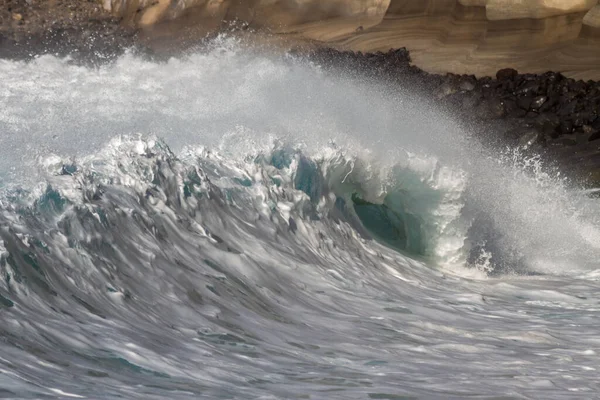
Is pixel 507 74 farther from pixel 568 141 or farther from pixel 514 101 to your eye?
pixel 568 141

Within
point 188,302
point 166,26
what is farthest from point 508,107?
point 188,302

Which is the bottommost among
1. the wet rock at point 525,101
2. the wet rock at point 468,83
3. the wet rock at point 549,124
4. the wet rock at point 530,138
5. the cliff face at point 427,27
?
the wet rock at point 530,138

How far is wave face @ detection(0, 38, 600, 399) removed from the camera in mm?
3783

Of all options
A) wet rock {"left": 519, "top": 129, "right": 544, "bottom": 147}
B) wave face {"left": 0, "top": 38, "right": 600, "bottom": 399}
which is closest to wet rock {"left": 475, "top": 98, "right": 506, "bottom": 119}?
wet rock {"left": 519, "top": 129, "right": 544, "bottom": 147}

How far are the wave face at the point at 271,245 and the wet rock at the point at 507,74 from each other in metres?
4.67

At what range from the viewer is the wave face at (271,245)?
3.78 m

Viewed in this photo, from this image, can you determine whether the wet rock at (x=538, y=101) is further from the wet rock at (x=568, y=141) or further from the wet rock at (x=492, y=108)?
the wet rock at (x=568, y=141)

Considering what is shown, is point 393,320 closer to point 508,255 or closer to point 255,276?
point 255,276

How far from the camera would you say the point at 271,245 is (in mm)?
6234

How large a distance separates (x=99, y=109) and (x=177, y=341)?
372cm

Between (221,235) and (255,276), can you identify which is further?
(221,235)

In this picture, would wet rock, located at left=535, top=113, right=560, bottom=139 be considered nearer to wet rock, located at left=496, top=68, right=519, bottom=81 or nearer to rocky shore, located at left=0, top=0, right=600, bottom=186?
rocky shore, located at left=0, top=0, right=600, bottom=186

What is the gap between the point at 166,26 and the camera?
16781 millimetres

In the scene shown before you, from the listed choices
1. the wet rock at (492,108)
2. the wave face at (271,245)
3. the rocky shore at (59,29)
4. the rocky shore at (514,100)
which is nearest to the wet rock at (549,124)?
the rocky shore at (514,100)
